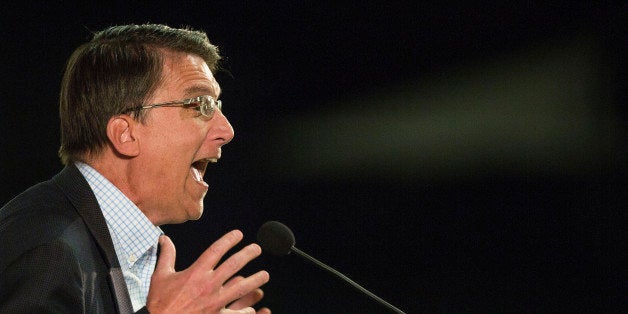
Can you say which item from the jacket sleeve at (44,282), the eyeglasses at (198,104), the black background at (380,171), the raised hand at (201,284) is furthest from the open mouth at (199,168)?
the black background at (380,171)

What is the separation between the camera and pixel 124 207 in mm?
1603

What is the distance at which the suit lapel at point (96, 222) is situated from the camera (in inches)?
54.7

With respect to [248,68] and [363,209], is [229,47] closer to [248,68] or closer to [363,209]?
[248,68]

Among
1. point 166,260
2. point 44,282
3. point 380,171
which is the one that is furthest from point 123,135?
point 380,171

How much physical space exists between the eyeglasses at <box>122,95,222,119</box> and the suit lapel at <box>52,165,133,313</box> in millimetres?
260

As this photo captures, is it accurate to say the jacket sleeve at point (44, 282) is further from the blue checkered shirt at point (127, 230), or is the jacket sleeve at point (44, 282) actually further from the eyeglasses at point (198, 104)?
the eyeglasses at point (198, 104)

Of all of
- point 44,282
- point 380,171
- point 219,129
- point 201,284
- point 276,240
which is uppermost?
point 380,171

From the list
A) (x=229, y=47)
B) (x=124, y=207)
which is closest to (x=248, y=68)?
(x=229, y=47)

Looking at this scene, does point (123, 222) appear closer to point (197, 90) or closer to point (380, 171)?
point (197, 90)

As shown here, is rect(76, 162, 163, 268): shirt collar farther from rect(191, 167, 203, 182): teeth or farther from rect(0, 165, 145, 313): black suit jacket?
rect(191, 167, 203, 182): teeth

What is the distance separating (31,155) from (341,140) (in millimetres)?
1330

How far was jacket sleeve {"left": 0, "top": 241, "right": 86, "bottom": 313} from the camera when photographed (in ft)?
3.88

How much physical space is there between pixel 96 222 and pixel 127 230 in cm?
14

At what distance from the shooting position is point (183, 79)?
5.84 ft
